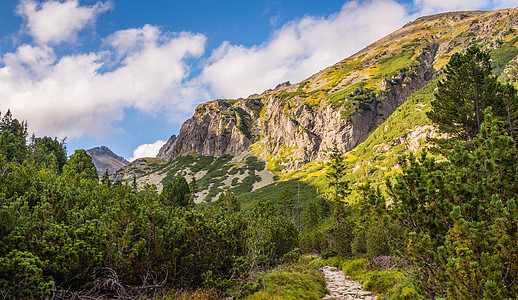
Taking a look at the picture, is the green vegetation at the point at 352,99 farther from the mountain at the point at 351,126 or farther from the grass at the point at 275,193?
the grass at the point at 275,193

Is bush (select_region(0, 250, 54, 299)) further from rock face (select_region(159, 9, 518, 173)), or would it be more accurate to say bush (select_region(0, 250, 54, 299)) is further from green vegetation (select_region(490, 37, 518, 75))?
green vegetation (select_region(490, 37, 518, 75))

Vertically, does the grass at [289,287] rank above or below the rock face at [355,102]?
below

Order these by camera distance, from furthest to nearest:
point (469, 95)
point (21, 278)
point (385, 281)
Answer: point (469, 95) → point (385, 281) → point (21, 278)

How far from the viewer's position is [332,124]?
15388 centimetres

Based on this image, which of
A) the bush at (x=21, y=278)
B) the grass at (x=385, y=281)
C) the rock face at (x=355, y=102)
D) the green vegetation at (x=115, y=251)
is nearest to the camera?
the bush at (x=21, y=278)

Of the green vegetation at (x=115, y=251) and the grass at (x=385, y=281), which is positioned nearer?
the green vegetation at (x=115, y=251)

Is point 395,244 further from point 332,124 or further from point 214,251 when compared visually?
point 332,124

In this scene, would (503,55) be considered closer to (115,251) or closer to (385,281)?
(385,281)

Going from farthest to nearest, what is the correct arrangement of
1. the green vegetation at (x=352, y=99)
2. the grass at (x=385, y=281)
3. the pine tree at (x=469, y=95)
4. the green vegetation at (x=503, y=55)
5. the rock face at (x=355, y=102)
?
the green vegetation at (x=352, y=99), the rock face at (x=355, y=102), the green vegetation at (x=503, y=55), the pine tree at (x=469, y=95), the grass at (x=385, y=281)

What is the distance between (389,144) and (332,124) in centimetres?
4534

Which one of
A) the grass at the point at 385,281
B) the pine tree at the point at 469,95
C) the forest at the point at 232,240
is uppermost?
the pine tree at the point at 469,95

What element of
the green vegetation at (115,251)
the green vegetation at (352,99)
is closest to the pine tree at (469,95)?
the green vegetation at (115,251)

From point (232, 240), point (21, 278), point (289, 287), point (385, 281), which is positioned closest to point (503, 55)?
point (385, 281)

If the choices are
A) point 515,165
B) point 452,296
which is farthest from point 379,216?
point 515,165
